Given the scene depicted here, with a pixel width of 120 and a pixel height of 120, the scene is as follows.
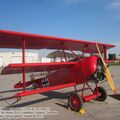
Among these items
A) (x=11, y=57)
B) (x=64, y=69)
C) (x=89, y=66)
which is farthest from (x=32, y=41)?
(x=11, y=57)

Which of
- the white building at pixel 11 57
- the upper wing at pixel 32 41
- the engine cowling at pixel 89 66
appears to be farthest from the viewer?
the white building at pixel 11 57

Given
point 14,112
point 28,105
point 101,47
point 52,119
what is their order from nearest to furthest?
point 52,119, point 14,112, point 28,105, point 101,47

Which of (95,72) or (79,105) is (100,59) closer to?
(95,72)

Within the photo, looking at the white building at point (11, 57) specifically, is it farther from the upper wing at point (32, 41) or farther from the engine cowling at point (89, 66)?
the engine cowling at point (89, 66)

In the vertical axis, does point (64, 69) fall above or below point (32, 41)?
below

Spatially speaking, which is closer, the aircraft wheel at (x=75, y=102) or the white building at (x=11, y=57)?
the aircraft wheel at (x=75, y=102)

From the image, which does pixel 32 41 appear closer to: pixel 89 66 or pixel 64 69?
pixel 64 69

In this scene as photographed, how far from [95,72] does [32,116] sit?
103 inches

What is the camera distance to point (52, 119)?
6.65 metres

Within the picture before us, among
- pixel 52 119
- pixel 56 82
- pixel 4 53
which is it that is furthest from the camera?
pixel 4 53

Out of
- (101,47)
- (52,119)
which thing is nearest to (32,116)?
(52,119)

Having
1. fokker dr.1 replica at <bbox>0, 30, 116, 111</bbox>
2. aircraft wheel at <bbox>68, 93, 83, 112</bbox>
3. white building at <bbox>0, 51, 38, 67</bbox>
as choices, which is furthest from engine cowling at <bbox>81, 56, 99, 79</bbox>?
white building at <bbox>0, 51, 38, 67</bbox>

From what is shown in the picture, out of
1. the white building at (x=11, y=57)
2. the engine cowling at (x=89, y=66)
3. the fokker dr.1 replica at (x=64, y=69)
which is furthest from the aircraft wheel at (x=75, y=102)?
the white building at (x=11, y=57)

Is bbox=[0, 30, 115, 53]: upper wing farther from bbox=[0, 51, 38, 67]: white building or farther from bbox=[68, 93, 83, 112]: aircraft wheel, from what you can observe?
bbox=[0, 51, 38, 67]: white building
